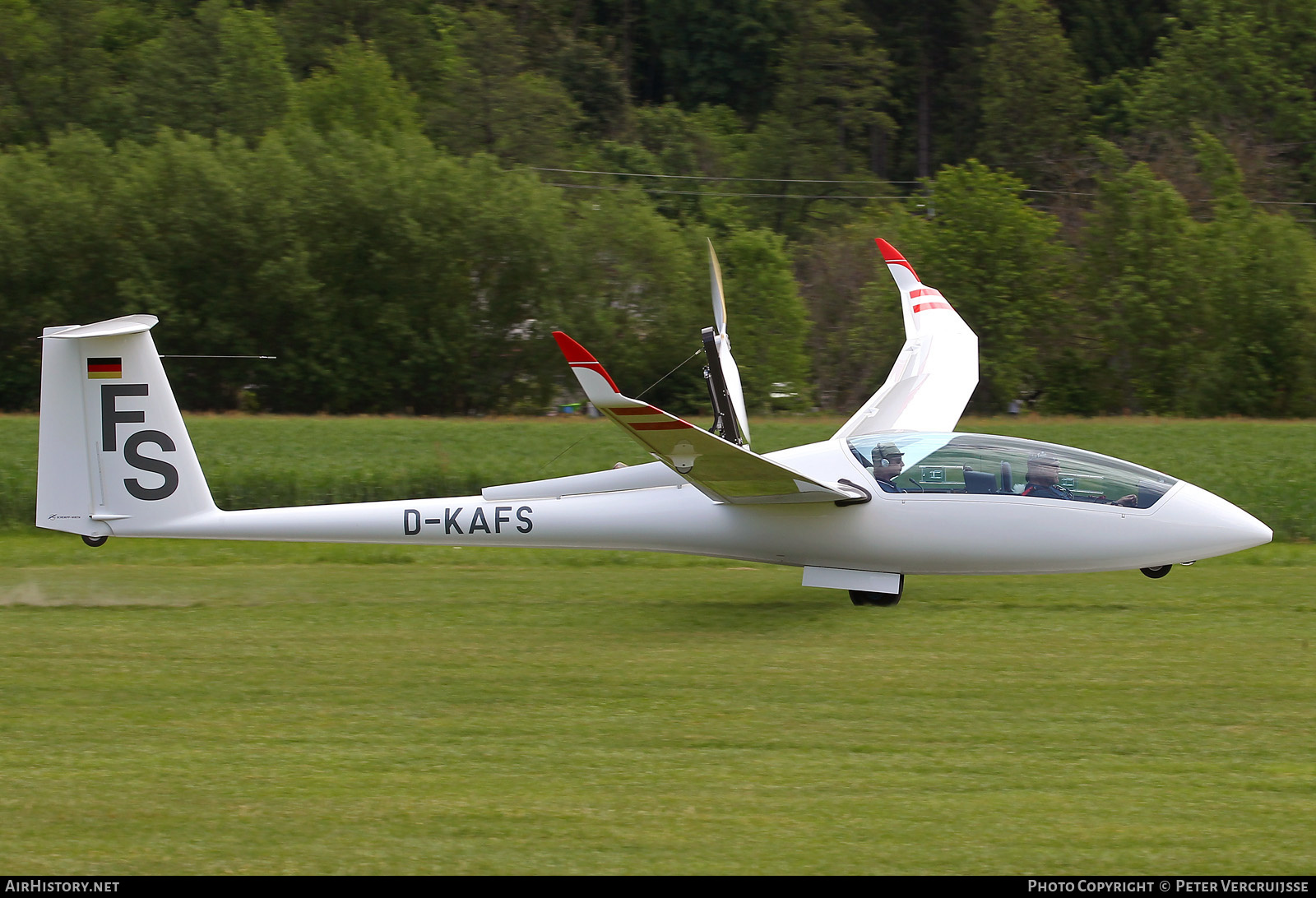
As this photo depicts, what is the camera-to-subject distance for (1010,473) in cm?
1002

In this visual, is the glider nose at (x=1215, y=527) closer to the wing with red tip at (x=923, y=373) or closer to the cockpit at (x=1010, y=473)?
the cockpit at (x=1010, y=473)

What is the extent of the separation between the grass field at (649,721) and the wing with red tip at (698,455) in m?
1.00

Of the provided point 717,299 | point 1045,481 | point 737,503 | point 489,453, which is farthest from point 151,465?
point 489,453

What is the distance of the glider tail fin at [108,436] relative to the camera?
1020 centimetres

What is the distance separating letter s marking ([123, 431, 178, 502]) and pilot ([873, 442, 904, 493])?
5.65 m

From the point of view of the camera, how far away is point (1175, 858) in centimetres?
532

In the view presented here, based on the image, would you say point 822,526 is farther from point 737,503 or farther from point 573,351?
point 573,351

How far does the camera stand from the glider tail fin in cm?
1020

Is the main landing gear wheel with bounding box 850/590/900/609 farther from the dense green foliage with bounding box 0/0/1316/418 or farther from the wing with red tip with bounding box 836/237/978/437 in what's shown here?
the dense green foliage with bounding box 0/0/1316/418

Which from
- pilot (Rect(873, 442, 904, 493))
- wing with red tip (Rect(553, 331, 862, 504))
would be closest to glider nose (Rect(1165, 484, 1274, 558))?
pilot (Rect(873, 442, 904, 493))

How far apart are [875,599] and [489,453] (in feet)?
41.5

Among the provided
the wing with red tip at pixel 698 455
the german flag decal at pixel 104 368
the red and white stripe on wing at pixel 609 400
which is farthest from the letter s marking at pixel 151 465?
the red and white stripe on wing at pixel 609 400
